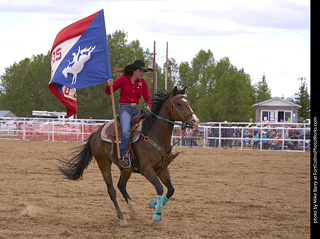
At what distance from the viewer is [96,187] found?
10.1m

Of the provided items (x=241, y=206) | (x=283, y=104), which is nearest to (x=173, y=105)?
(x=241, y=206)

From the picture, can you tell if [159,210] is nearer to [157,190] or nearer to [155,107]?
[157,190]

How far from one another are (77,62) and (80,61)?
0.05m

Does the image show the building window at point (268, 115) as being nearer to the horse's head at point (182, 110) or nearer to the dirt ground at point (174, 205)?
the dirt ground at point (174, 205)

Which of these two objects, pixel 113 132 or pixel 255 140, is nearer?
Answer: pixel 113 132

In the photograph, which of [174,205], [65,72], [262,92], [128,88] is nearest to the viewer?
[128,88]

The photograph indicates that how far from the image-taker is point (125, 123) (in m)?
6.96

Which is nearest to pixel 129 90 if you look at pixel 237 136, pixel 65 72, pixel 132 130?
pixel 132 130

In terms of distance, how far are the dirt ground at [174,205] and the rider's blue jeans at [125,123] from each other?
115 cm

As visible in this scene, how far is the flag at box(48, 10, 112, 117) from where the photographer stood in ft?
24.0

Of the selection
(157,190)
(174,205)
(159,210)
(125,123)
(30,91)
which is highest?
(30,91)

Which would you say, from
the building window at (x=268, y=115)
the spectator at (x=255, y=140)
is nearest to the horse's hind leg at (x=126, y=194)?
the spectator at (x=255, y=140)

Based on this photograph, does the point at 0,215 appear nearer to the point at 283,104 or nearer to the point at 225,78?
the point at 283,104

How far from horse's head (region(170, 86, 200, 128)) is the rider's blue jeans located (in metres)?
0.76
